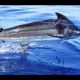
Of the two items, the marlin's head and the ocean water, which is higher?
the marlin's head

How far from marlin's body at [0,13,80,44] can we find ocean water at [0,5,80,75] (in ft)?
0.13

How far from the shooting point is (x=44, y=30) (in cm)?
187

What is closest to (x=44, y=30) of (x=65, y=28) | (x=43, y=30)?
(x=43, y=30)

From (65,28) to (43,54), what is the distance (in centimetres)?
32

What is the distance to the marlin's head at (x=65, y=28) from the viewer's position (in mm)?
1878

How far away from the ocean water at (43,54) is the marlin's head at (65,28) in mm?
35

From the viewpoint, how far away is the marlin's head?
6.16ft

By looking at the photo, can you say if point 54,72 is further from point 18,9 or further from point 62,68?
point 18,9

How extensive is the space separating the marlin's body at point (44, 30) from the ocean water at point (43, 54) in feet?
0.13

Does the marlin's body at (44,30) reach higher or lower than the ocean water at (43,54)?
higher

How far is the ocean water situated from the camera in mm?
1867

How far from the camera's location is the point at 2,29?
1875 mm
